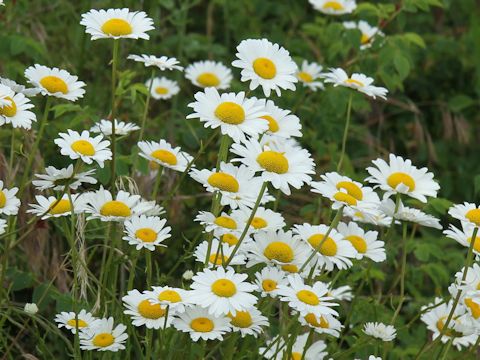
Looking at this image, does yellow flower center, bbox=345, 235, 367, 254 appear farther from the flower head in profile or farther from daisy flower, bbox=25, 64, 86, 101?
daisy flower, bbox=25, 64, 86, 101

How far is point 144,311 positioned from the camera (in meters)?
1.80

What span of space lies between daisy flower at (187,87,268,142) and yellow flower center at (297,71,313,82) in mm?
1224

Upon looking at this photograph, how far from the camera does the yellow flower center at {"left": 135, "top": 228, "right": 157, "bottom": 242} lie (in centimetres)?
189

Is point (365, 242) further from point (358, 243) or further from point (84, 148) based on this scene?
point (84, 148)

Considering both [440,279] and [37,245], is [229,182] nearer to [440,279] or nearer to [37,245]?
[37,245]

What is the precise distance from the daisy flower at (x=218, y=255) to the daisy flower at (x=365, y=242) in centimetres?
27

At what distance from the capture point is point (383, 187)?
2.05 meters

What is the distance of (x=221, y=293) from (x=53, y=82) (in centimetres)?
64

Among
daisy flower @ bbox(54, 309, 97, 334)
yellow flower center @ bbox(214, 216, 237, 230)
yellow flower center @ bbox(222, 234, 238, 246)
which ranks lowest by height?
daisy flower @ bbox(54, 309, 97, 334)

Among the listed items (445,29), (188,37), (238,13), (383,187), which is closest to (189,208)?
(188,37)

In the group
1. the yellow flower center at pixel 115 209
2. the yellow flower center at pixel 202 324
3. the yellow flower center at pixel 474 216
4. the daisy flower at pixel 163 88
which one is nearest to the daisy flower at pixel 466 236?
the yellow flower center at pixel 474 216

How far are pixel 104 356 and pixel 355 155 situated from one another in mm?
2139

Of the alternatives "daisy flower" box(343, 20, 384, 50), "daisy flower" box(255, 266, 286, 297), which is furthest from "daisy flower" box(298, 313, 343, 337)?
"daisy flower" box(343, 20, 384, 50)

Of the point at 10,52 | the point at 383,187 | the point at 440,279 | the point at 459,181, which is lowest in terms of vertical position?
the point at 459,181
